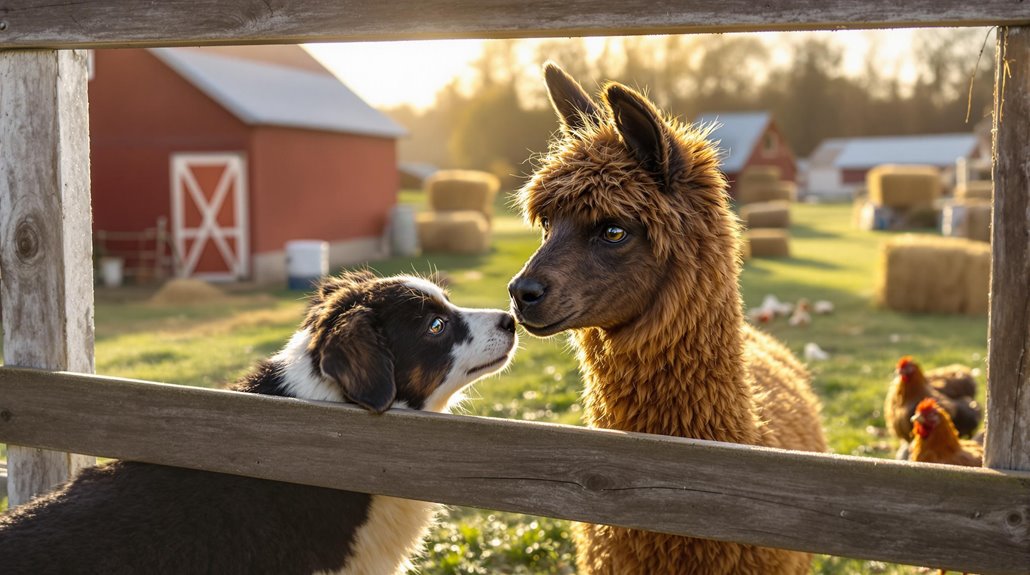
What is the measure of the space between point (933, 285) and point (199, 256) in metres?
16.4

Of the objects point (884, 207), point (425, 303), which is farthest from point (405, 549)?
point (884, 207)

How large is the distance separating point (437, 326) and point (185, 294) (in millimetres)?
16609

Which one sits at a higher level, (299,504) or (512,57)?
(512,57)

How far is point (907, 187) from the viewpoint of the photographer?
1666 inches

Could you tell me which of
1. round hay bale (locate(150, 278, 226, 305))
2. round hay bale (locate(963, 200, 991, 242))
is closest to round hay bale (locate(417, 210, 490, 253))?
round hay bale (locate(150, 278, 226, 305))

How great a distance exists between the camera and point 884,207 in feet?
139

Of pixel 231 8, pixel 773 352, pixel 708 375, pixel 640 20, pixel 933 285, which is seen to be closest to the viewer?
pixel 640 20

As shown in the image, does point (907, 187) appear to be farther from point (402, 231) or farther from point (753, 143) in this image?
point (402, 231)

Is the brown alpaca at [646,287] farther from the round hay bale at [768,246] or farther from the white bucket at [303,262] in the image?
the round hay bale at [768,246]

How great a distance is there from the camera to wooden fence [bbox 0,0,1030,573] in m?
2.32

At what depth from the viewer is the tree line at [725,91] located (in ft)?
214

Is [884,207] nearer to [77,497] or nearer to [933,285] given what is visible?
A: [933,285]

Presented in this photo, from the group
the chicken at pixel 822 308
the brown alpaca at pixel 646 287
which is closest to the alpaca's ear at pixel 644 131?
the brown alpaca at pixel 646 287

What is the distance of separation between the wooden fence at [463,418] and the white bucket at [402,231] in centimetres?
2421
